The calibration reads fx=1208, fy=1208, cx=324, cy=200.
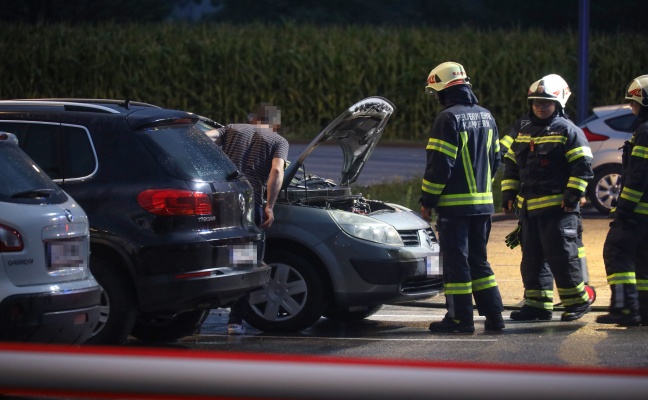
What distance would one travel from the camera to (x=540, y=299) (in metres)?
8.80

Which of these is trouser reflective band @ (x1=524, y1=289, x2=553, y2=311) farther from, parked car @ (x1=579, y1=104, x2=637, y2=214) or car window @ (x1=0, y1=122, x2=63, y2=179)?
parked car @ (x1=579, y1=104, x2=637, y2=214)

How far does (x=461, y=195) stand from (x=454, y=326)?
91 cm

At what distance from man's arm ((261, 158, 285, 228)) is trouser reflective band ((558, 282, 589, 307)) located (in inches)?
85.0

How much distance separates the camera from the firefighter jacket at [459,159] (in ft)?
26.8

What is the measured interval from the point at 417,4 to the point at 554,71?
17.4 m

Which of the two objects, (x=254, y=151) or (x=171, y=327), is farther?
(x=254, y=151)

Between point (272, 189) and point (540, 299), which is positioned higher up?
point (272, 189)

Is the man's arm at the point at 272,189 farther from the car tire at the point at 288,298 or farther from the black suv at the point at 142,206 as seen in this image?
the black suv at the point at 142,206

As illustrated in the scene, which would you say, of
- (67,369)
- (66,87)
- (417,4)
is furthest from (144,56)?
(67,369)

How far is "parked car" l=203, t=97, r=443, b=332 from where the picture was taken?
818 cm

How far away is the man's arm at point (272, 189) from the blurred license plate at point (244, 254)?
2.65ft

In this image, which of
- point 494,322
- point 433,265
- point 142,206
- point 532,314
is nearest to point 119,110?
point 142,206

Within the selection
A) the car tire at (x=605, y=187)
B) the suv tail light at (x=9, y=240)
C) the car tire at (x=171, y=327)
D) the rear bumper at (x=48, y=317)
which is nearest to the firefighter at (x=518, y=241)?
the car tire at (x=171, y=327)

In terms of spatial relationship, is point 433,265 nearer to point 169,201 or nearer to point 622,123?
point 169,201
